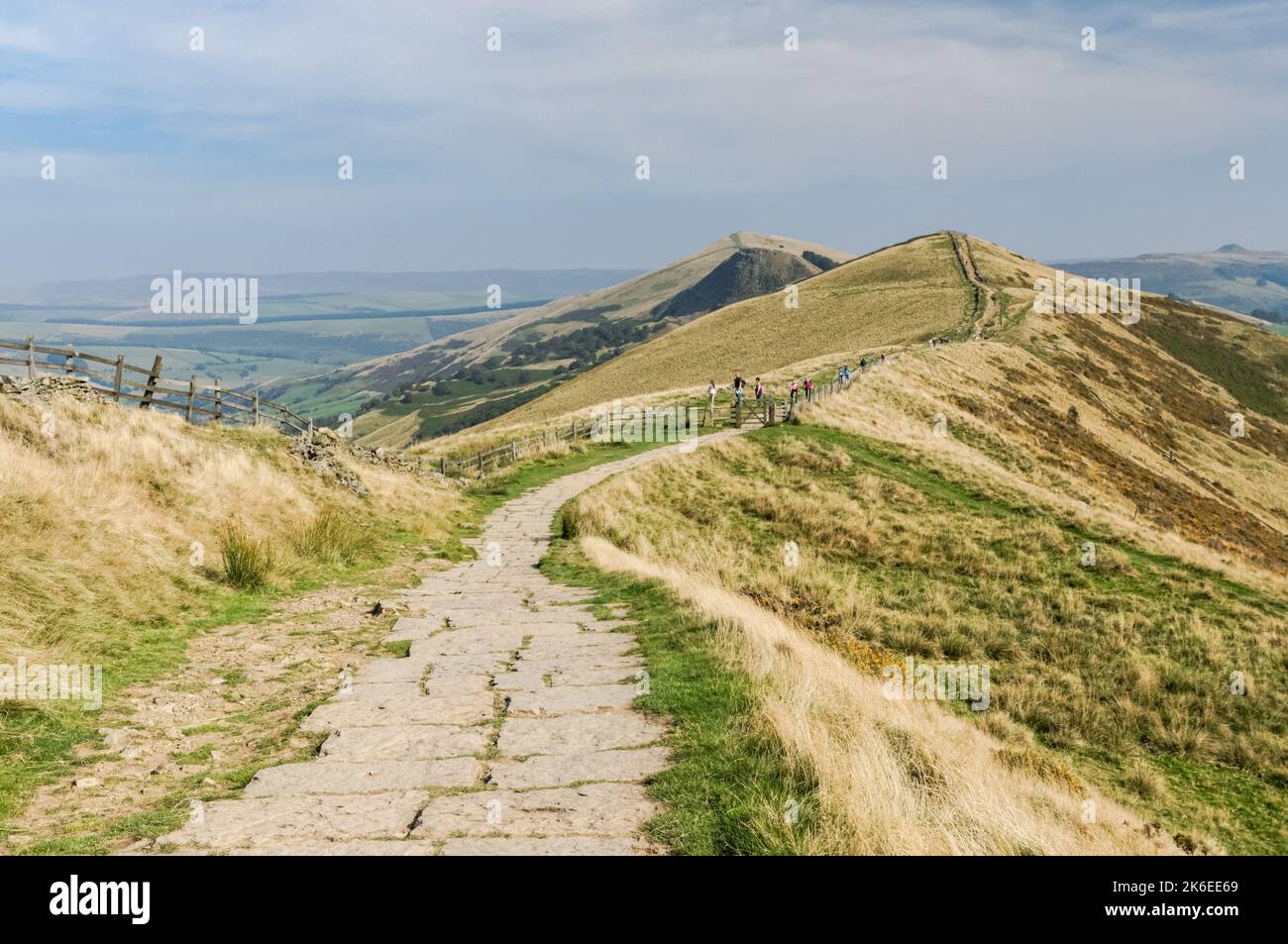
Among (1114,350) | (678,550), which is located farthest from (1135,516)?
(1114,350)

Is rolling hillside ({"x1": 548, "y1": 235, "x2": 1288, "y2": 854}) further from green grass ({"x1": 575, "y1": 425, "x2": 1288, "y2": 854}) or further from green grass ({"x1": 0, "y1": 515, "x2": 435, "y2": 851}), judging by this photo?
green grass ({"x1": 0, "y1": 515, "x2": 435, "y2": 851})

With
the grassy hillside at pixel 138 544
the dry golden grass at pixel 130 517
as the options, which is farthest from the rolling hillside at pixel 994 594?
the dry golden grass at pixel 130 517

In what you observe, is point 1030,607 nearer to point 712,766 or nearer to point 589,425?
point 712,766

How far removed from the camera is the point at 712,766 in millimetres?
6543

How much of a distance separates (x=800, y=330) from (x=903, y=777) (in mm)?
88225

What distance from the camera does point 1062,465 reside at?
40.3 meters

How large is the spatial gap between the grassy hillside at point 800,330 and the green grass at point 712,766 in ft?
209

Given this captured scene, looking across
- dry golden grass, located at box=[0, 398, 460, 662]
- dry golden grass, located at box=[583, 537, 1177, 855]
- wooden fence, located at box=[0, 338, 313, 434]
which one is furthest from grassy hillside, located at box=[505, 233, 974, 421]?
dry golden grass, located at box=[583, 537, 1177, 855]

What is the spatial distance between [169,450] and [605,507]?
10.8 meters

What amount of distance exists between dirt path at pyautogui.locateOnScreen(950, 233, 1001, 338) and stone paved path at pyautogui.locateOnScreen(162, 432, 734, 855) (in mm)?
67216

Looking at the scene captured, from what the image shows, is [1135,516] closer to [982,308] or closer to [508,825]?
[508,825]

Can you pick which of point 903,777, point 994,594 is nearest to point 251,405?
point 994,594

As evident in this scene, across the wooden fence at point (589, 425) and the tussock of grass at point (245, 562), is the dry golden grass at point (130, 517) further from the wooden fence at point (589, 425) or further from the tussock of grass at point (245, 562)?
the wooden fence at point (589, 425)

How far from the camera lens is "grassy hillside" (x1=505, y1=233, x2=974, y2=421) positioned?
80.4 m
